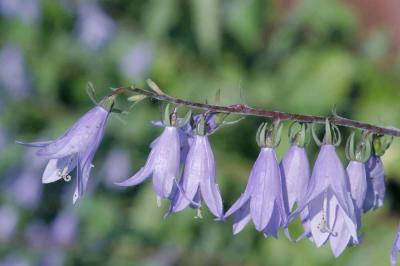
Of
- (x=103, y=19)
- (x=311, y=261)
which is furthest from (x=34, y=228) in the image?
(x=311, y=261)

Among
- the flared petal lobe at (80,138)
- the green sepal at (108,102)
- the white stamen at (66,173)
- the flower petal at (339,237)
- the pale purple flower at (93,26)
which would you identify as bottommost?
the flower petal at (339,237)

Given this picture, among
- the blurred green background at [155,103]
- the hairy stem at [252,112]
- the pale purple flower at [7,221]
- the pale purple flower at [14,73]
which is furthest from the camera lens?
the pale purple flower at [14,73]

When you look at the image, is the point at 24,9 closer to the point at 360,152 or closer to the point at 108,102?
the point at 108,102

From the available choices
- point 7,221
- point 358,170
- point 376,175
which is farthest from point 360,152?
point 7,221

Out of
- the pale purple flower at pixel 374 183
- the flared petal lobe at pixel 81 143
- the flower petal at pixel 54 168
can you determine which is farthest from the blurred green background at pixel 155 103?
the flared petal lobe at pixel 81 143

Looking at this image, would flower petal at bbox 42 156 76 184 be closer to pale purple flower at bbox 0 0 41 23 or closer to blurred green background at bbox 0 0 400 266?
blurred green background at bbox 0 0 400 266

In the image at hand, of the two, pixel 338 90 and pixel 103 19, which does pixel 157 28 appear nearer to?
pixel 103 19

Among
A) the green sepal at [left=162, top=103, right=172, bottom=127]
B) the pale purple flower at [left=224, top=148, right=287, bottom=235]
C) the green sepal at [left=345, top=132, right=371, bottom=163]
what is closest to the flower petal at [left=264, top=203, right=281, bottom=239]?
the pale purple flower at [left=224, top=148, right=287, bottom=235]

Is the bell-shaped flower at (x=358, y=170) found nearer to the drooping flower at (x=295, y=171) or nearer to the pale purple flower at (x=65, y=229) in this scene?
the drooping flower at (x=295, y=171)
